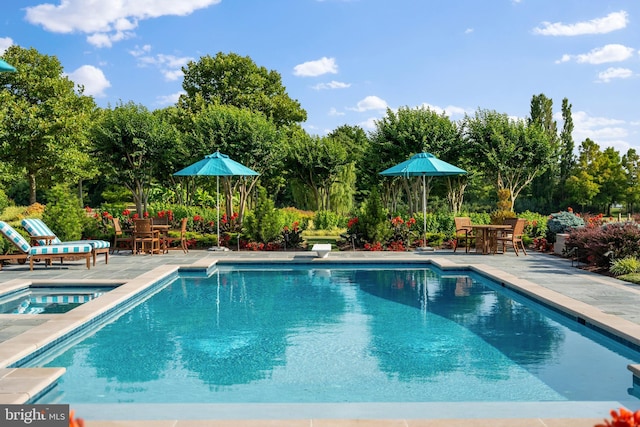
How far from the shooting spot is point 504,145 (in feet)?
67.7

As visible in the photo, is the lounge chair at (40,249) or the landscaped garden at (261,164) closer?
the lounge chair at (40,249)

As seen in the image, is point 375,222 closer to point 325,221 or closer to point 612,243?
point 325,221

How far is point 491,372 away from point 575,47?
16.1m

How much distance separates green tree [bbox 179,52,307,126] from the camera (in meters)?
33.3

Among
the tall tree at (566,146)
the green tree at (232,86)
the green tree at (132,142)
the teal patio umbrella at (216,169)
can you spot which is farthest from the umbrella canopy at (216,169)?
the tall tree at (566,146)

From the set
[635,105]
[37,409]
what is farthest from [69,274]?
[635,105]

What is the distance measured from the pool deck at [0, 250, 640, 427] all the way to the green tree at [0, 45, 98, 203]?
1559cm

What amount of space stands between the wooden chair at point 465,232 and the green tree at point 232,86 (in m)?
19.1

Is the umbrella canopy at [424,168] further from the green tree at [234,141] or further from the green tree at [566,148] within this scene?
the green tree at [566,148]

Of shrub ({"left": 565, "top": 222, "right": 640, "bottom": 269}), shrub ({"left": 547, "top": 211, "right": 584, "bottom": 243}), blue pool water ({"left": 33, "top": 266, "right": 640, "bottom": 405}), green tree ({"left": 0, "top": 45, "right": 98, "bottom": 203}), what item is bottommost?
blue pool water ({"left": 33, "top": 266, "right": 640, "bottom": 405})

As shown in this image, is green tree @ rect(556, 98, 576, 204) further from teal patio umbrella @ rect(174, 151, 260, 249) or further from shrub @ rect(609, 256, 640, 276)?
shrub @ rect(609, 256, 640, 276)

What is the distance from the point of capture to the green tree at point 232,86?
33.3 meters

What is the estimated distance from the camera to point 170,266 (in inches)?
497

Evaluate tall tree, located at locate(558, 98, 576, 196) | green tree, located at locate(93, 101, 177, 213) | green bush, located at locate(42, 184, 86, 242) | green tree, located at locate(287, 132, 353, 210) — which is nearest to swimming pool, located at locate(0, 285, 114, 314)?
green bush, located at locate(42, 184, 86, 242)
